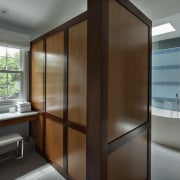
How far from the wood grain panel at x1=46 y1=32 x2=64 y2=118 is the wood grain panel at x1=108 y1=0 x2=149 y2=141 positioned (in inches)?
41.8

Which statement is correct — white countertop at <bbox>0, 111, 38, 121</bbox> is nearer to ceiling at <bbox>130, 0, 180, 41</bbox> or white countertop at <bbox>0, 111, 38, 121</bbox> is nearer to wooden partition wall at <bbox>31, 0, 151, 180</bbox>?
wooden partition wall at <bbox>31, 0, 151, 180</bbox>

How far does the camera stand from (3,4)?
213 centimetres

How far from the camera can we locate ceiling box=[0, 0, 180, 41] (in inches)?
78.9

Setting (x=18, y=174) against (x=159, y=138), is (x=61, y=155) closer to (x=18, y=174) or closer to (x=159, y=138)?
(x=18, y=174)

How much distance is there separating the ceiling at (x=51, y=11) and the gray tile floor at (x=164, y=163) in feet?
7.85

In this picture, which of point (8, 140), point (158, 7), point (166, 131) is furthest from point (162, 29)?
point (8, 140)

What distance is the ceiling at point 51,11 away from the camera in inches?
78.9

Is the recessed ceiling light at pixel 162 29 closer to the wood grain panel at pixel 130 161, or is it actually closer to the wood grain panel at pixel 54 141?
the wood grain panel at pixel 130 161

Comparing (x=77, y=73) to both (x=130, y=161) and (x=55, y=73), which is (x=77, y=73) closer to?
(x=55, y=73)

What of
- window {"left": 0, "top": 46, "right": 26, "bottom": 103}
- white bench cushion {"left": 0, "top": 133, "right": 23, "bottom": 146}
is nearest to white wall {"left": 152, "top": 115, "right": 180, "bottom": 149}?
white bench cushion {"left": 0, "top": 133, "right": 23, "bottom": 146}

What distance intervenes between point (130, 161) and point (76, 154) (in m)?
0.70

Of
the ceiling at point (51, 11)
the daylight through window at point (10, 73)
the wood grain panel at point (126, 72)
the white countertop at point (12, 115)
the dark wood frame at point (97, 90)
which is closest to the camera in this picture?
the dark wood frame at point (97, 90)

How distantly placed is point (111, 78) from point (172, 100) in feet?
11.6

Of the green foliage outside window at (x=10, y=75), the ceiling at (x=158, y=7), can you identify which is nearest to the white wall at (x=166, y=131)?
the ceiling at (x=158, y=7)
